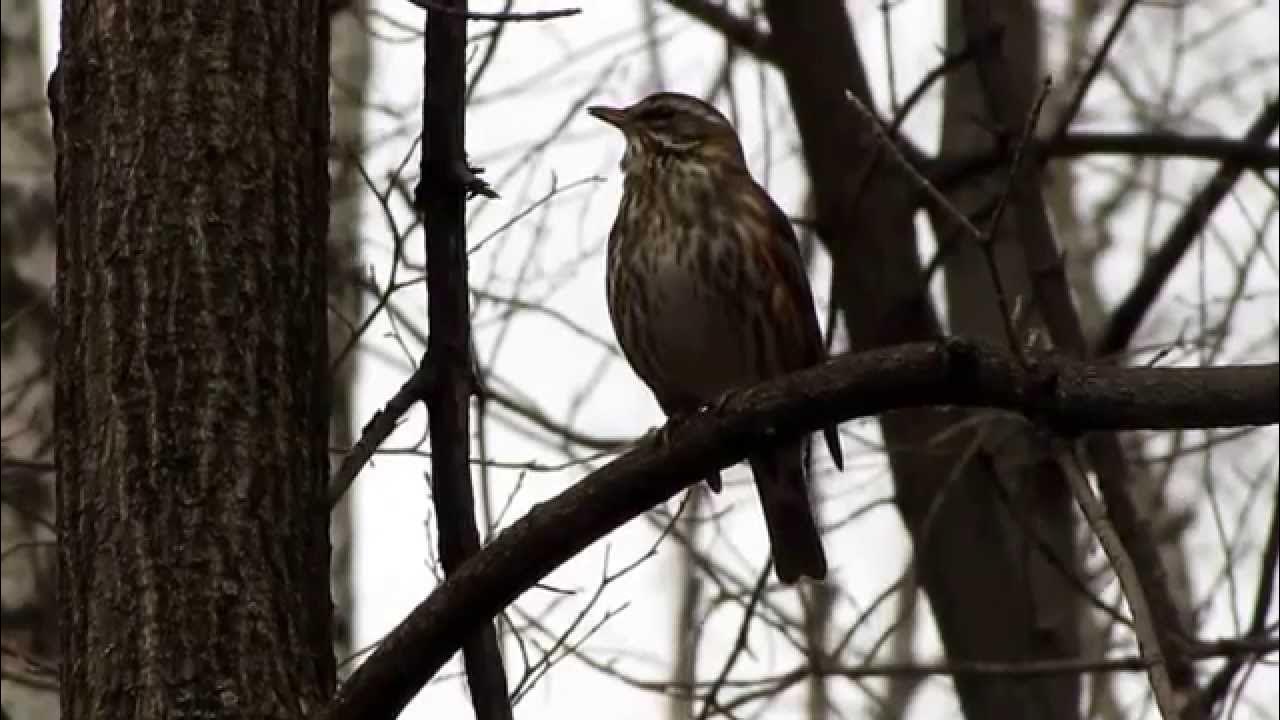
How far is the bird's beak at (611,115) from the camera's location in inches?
255

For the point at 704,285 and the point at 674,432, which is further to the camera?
the point at 704,285

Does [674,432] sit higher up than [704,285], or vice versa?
[704,285]

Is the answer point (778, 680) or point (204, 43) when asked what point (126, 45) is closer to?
point (204, 43)

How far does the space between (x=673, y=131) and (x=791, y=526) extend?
105 cm

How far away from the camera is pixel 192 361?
4.20 meters

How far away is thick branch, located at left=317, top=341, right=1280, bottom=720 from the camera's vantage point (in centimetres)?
367

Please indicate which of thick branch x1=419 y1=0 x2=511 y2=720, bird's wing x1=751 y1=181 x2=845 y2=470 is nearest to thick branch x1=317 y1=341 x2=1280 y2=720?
thick branch x1=419 y1=0 x2=511 y2=720

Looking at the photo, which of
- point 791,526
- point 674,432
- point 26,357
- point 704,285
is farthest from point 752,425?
point 26,357

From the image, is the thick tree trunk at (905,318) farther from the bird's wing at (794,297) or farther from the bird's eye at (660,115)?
the bird's wing at (794,297)

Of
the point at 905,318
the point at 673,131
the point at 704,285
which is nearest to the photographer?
the point at 704,285

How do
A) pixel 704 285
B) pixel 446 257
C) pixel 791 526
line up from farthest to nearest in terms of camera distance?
pixel 791 526 → pixel 704 285 → pixel 446 257

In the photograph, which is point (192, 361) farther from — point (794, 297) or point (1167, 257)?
point (1167, 257)

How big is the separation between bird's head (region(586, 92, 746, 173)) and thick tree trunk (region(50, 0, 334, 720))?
1851 mm

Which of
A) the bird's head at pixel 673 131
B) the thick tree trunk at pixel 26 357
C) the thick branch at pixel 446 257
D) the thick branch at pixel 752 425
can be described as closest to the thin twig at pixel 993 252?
the thick branch at pixel 752 425
